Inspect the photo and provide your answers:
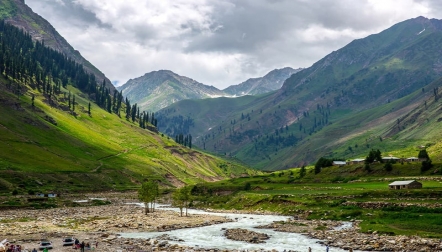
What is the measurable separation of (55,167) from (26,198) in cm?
6748

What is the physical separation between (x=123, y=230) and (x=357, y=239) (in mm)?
45639

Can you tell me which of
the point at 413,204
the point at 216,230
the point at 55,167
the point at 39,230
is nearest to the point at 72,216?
the point at 39,230

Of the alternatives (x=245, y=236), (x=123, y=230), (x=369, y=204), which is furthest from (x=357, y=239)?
(x=123, y=230)

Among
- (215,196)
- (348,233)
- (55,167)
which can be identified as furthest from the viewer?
(55,167)

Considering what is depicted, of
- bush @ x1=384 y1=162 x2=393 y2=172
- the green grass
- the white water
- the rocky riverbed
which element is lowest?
the white water

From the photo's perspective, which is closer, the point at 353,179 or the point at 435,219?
the point at 435,219

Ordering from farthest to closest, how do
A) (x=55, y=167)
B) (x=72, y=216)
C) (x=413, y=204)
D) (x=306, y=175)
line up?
(x=55, y=167) → (x=306, y=175) → (x=72, y=216) → (x=413, y=204)

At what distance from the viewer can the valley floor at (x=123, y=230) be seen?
55.8 metres

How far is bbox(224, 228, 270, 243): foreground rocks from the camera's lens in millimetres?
66000

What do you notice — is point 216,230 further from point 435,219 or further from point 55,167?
point 55,167

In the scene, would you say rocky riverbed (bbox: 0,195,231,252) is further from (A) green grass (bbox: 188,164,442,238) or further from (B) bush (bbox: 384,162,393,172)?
(B) bush (bbox: 384,162,393,172)

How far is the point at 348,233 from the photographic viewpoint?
215 feet

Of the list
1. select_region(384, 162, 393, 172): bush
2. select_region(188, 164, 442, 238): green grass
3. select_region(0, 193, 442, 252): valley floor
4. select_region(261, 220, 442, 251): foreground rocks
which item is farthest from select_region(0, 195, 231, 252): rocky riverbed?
select_region(384, 162, 393, 172): bush

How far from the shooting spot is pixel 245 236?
229ft
